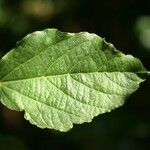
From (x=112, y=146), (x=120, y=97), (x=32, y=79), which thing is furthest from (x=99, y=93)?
(x=112, y=146)

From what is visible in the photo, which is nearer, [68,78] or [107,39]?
[68,78]

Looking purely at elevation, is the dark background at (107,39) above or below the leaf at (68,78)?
below

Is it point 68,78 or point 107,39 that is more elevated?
point 68,78

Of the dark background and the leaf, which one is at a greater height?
the leaf

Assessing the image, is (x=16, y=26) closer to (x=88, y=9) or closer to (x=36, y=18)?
(x=36, y=18)

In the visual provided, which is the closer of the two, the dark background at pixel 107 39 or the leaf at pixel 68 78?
the leaf at pixel 68 78
